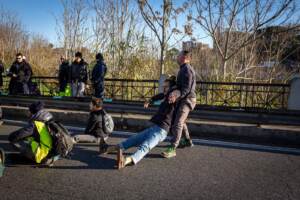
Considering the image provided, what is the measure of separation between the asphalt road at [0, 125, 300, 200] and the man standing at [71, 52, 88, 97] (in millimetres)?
5592

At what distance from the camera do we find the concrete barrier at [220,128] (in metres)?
6.23

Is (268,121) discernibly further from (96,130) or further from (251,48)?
(251,48)

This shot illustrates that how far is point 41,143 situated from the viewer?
432cm

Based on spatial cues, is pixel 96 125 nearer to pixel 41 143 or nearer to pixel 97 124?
pixel 97 124

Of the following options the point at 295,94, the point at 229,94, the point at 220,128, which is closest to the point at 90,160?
the point at 220,128

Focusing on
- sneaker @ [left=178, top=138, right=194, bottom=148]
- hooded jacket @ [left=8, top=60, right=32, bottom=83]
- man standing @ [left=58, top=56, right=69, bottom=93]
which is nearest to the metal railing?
man standing @ [left=58, top=56, right=69, bottom=93]

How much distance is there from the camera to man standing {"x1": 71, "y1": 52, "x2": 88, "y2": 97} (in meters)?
10.4

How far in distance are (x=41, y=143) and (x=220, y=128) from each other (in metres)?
4.13

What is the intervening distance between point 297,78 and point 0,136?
8412 mm

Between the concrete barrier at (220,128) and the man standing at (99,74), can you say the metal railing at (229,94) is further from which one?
the concrete barrier at (220,128)

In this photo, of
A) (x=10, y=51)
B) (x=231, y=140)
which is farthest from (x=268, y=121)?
(x=10, y=51)

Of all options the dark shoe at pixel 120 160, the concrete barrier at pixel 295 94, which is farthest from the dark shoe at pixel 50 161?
the concrete barrier at pixel 295 94

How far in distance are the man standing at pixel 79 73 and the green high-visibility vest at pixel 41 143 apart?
20.4 feet

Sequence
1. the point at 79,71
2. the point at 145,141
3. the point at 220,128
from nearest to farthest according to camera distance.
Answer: the point at 145,141, the point at 220,128, the point at 79,71
